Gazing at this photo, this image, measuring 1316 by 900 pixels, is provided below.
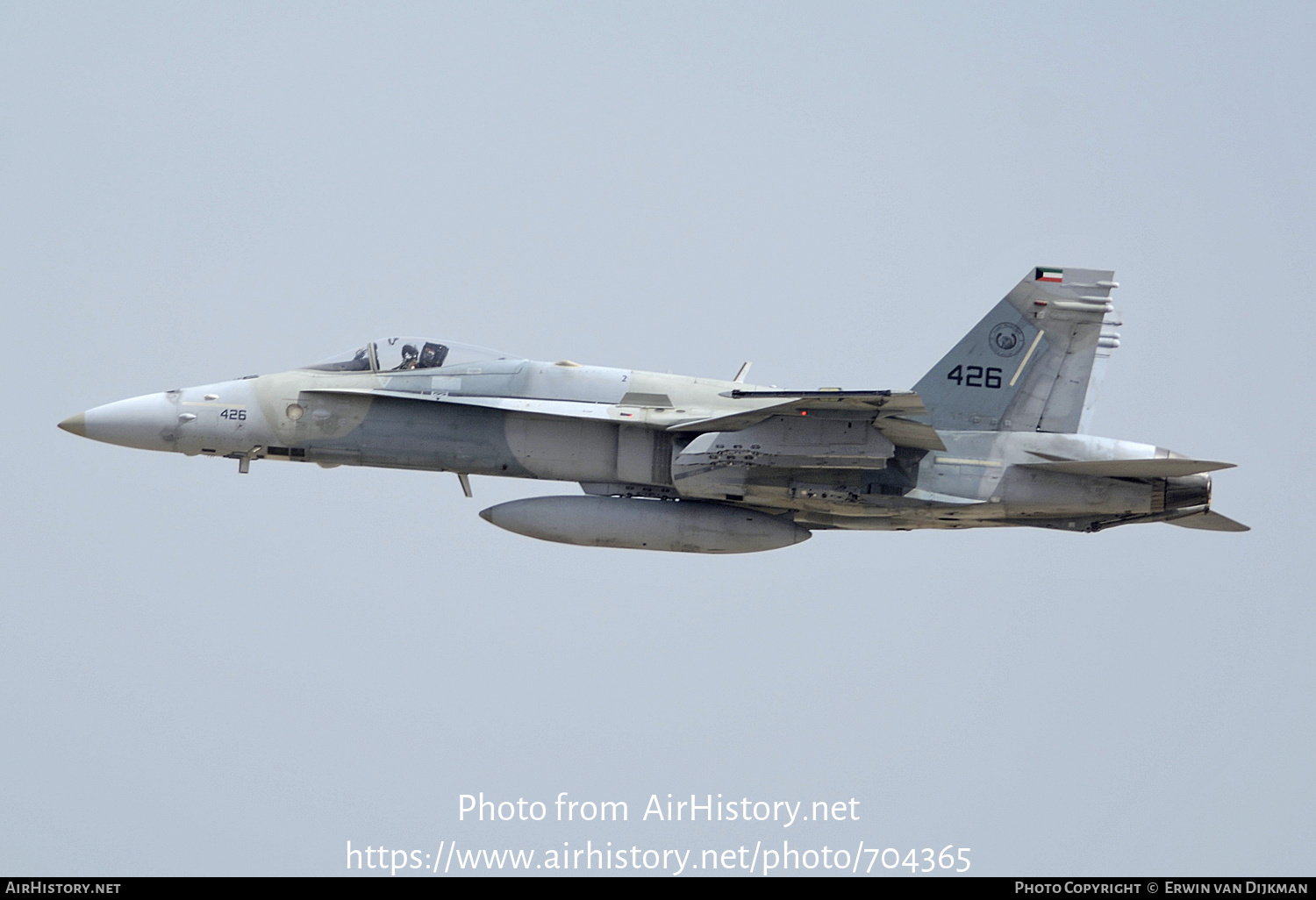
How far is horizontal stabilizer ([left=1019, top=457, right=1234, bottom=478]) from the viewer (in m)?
22.2

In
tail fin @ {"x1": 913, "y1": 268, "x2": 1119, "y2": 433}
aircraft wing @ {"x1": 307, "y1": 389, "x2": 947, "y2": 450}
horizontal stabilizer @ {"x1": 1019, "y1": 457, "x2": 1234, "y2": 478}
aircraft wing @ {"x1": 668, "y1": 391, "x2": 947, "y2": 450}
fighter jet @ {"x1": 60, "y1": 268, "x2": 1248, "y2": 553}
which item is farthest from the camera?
tail fin @ {"x1": 913, "y1": 268, "x2": 1119, "y2": 433}

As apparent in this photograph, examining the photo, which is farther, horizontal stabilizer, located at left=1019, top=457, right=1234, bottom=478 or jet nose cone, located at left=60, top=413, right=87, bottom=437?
jet nose cone, located at left=60, top=413, right=87, bottom=437

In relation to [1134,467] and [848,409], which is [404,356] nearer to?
[848,409]

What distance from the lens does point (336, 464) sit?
24.0 metres

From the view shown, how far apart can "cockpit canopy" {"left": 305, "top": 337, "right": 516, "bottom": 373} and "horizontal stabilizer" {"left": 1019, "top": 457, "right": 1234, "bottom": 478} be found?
7.91 meters

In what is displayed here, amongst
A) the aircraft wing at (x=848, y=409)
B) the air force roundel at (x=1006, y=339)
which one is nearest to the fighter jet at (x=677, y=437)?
the air force roundel at (x=1006, y=339)

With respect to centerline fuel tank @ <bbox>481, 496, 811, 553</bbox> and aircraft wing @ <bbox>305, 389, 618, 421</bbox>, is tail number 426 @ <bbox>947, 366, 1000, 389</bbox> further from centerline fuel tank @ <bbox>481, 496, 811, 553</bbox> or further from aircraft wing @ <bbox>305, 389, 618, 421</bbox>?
aircraft wing @ <bbox>305, 389, 618, 421</bbox>

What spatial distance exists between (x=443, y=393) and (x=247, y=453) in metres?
3.04

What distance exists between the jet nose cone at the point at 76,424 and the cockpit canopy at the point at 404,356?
3.25 meters

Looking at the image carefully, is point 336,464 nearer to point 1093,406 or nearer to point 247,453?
point 247,453

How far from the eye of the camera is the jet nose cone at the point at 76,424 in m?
23.8

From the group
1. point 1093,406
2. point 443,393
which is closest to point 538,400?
point 443,393

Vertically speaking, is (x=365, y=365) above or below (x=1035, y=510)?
above

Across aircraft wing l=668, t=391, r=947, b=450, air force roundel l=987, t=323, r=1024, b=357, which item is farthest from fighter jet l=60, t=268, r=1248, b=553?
aircraft wing l=668, t=391, r=947, b=450
